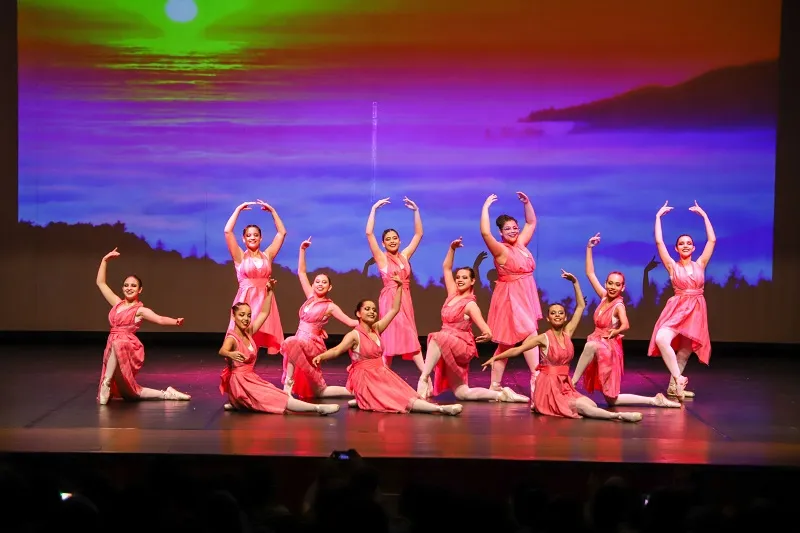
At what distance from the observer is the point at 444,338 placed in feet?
22.4

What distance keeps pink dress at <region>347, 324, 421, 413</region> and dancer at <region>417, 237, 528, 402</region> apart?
28 cm

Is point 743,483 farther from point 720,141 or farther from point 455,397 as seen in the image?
point 720,141

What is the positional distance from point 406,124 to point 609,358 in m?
3.52

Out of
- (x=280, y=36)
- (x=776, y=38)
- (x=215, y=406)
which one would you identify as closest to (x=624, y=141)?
(x=776, y=38)

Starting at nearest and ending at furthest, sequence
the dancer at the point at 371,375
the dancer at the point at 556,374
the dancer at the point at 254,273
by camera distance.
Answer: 1. the dancer at the point at 556,374
2. the dancer at the point at 371,375
3. the dancer at the point at 254,273

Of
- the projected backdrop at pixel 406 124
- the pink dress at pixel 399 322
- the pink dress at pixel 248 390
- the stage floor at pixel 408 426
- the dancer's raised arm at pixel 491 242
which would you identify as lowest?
the stage floor at pixel 408 426

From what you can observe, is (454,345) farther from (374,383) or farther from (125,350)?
(125,350)

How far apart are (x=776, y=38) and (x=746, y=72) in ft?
1.24

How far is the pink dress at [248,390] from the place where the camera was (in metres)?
6.34

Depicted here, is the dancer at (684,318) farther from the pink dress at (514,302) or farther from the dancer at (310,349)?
the dancer at (310,349)

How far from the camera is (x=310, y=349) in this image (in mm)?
6816

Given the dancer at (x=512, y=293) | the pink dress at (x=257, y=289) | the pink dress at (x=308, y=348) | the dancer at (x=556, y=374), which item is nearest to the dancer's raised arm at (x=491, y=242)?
the dancer at (x=512, y=293)

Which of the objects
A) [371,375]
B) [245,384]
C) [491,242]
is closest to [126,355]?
[245,384]

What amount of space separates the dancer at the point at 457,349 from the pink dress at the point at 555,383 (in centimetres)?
48
